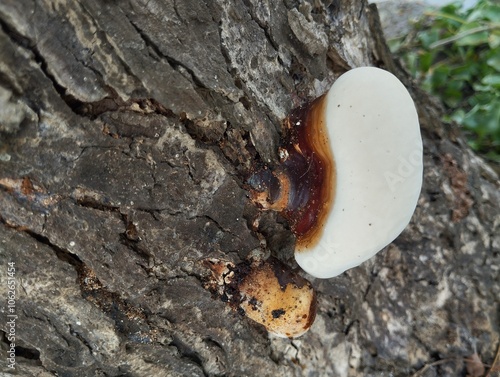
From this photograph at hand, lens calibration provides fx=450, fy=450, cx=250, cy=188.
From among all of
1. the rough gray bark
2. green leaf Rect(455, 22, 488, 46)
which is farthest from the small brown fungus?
green leaf Rect(455, 22, 488, 46)

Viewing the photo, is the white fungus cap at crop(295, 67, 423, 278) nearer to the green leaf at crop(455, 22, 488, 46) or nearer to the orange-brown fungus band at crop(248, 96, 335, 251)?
the orange-brown fungus band at crop(248, 96, 335, 251)

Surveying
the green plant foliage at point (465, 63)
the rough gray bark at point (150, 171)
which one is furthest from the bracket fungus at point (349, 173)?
the green plant foliage at point (465, 63)

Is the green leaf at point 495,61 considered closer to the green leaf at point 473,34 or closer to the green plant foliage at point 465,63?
the green plant foliage at point 465,63

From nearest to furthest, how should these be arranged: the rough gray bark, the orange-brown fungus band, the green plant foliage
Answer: the rough gray bark < the orange-brown fungus band < the green plant foliage

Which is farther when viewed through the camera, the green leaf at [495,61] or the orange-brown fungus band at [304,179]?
the green leaf at [495,61]

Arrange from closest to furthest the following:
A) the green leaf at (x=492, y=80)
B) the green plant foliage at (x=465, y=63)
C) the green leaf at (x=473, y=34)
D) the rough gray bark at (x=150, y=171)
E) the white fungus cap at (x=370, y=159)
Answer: the rough gray bark at (x=150, y=171) < the white fungus cap at (x=370, y=159) < the green leaf at (x=492, y=80) < the green plant foliage at (x=465, y=63) < the green leaf at (x=473, y=34)

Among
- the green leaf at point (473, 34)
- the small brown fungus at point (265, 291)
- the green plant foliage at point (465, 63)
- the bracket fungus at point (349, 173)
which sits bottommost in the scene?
the green plant foliage at point (465, 63)

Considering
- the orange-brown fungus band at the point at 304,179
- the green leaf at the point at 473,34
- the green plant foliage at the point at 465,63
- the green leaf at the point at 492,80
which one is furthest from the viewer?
the green leaf at the point at 473,34

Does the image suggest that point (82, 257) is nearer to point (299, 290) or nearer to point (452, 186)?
point (299, 290)
